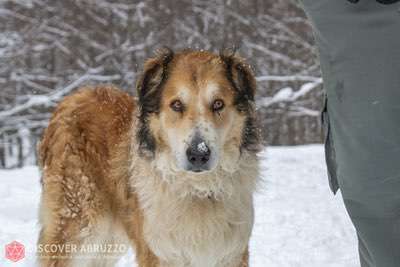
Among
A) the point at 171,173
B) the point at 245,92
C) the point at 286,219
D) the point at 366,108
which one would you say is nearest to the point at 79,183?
the point at 171,173

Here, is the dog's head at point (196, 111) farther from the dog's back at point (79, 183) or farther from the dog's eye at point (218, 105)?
the dog's back at point (79, 183)

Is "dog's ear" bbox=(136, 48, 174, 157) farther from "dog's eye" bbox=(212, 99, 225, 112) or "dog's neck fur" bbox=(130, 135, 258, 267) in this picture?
"dog's eye" bbox=(212, 99, 225, 112)

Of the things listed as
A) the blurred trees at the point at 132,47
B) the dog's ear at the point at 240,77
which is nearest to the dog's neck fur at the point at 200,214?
the dog's ear at the point at 240,77

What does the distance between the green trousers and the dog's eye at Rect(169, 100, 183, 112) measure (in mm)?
1330

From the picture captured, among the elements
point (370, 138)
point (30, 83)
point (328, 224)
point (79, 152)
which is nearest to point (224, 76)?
point (79, 152)

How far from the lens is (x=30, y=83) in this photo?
556 inches

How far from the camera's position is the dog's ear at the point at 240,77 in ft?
12.3

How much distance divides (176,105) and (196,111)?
6.4 inches

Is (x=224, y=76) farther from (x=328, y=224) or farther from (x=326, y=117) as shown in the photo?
(x=328, y=224)

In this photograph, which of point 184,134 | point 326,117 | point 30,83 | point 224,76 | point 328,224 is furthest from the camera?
point 30,83

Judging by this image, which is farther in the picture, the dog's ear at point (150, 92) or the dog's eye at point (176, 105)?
the dog's ear at point (150, 92)

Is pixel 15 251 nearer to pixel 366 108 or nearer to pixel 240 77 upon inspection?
pixel 240 77

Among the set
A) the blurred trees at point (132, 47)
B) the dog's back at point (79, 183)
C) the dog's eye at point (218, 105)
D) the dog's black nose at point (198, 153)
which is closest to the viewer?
the dog's black nose at point (198, 153)

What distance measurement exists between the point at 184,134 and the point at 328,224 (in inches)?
140
